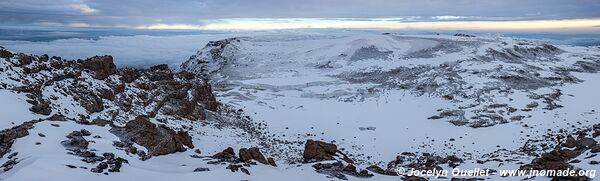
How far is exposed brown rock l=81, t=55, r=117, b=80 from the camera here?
34094 mm

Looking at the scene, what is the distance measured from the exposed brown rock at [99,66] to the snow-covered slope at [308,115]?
10 cm

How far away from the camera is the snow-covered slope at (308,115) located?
62.6 ft

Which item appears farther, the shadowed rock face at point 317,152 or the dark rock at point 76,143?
the shadowed rock face at point 317,152

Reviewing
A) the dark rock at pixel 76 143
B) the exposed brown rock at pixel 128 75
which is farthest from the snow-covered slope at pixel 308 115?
the exposed brown rock at pixel 128 75

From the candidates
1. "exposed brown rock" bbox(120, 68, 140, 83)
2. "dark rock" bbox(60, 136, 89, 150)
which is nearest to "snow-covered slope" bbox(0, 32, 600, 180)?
"dark rock" bbox(60, 136, 89, 150)

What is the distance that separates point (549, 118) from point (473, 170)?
1976cm

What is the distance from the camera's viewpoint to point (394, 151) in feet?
107

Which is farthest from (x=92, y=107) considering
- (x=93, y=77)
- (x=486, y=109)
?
(x=486, y=109)

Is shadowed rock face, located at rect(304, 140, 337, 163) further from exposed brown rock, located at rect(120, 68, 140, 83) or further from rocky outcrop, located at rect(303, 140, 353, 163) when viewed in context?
exposed brown rock, located at rect(120, 68, 140, 83)

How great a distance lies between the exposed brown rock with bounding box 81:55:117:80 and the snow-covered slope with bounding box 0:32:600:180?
0.10 meters

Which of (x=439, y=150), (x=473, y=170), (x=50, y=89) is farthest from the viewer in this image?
(x=439, y=150)

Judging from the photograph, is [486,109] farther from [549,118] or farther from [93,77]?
[93,77]

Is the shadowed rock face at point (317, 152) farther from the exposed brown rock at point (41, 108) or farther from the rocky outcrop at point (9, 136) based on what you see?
the exposed brown rock at point (41, 108)

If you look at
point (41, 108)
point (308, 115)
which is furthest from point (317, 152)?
point (308, 115)
